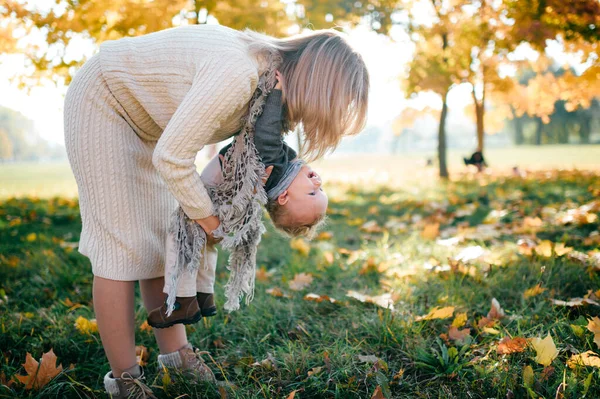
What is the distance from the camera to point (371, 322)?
1.92 meters

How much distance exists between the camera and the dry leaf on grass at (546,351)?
4.90 feet

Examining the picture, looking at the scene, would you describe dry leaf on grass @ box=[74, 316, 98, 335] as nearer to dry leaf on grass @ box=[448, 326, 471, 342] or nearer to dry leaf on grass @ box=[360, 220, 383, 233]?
dry leaf on grass @ box=[448, 326, 471, 342]

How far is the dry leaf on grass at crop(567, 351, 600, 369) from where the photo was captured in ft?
4.76

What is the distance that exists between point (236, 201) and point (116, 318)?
0.58 meters

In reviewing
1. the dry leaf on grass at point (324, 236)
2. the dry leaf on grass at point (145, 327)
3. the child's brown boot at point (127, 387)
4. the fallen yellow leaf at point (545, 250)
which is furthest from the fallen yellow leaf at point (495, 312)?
the dry leaf on grass at point (324, 236)

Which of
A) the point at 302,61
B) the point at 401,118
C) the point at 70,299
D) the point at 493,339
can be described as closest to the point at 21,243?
the point at 70,299

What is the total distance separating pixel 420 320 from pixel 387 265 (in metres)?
0.84

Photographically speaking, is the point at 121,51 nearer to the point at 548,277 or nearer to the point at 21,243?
the point at 548,277

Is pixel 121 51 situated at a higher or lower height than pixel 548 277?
higher

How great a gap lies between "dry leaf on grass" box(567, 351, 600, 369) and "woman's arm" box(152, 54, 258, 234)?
139cm

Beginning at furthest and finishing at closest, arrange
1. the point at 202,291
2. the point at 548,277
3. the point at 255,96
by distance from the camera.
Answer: the point at 548,277 < the point at 202,291 < the point at 255,96

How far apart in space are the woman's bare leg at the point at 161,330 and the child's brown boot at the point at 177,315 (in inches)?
7.9

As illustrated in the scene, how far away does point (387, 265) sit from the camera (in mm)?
2725

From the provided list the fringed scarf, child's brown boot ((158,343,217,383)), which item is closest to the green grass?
the fringed scarf
